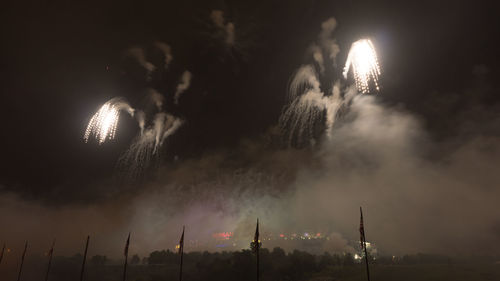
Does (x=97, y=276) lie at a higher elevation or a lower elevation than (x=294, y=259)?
lower

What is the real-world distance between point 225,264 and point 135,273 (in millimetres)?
70023

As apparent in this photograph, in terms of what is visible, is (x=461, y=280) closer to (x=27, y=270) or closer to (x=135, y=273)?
(x=135, y=273)

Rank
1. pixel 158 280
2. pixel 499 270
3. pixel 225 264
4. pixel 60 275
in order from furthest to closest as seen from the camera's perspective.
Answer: pixel 499 270, pixel 60 275, pixel 225 264, pixel 158 280

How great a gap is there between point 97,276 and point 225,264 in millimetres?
86127

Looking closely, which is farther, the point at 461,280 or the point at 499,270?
the point at 499,270

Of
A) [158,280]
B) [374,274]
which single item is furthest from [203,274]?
[374,274]

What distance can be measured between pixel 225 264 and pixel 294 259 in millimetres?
48256

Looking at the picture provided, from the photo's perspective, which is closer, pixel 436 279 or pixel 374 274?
pixel 436 279

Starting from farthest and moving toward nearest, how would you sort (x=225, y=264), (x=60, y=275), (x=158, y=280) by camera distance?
(x=60, y=275) < (x=225, y=264) < (x=158, y=280)

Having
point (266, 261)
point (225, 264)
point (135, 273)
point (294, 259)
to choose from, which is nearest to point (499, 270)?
point (294, 259)

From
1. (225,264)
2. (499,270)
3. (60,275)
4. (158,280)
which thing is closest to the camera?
(158,280)

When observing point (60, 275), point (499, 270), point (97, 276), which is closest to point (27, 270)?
point (60, 275)

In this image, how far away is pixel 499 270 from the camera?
19662 centimetres

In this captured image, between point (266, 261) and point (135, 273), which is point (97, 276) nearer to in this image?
point (135, 273)
